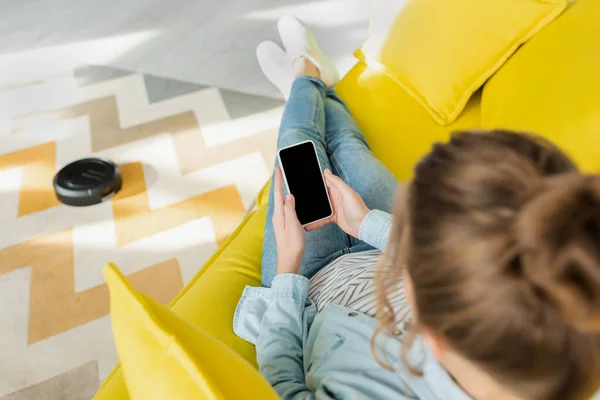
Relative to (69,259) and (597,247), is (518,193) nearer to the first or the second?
(597,247)

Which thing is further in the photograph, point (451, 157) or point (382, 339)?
point (382, 339)

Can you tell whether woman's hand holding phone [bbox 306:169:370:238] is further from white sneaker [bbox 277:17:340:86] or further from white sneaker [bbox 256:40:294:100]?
white sneaker [bbox 256:40:294:100]

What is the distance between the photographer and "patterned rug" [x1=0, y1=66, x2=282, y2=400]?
1.37 metres

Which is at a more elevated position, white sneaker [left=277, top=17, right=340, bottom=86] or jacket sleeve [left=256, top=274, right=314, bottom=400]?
white sneaker [left=277, top=17, right=340, bottom=86]

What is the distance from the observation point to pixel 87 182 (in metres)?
1.67

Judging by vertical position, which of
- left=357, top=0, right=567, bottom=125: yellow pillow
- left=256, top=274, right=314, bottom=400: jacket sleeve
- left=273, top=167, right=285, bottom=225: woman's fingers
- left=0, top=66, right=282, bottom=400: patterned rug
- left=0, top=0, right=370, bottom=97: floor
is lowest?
left=0, top=66, right=282, bottom=400: patterned rug

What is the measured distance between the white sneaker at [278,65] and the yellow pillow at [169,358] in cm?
119

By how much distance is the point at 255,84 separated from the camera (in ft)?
6.91

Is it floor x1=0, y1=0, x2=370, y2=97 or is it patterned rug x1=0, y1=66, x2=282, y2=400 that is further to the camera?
floor x1=0, y1=0, x2=370, y2=97

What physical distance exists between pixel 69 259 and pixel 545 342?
57.6 inches

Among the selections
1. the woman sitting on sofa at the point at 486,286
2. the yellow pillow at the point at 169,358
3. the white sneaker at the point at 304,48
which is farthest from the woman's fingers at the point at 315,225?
the white sneaker at the point at 304,48

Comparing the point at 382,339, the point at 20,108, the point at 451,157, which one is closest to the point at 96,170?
the point at 20,108

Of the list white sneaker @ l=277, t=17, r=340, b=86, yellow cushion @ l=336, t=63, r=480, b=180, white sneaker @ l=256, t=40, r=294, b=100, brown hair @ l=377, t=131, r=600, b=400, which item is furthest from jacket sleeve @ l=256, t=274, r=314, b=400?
white sneaker @ l=256, t=40, r=294, b=100

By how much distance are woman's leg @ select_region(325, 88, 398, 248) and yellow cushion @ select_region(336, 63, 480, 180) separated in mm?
69
